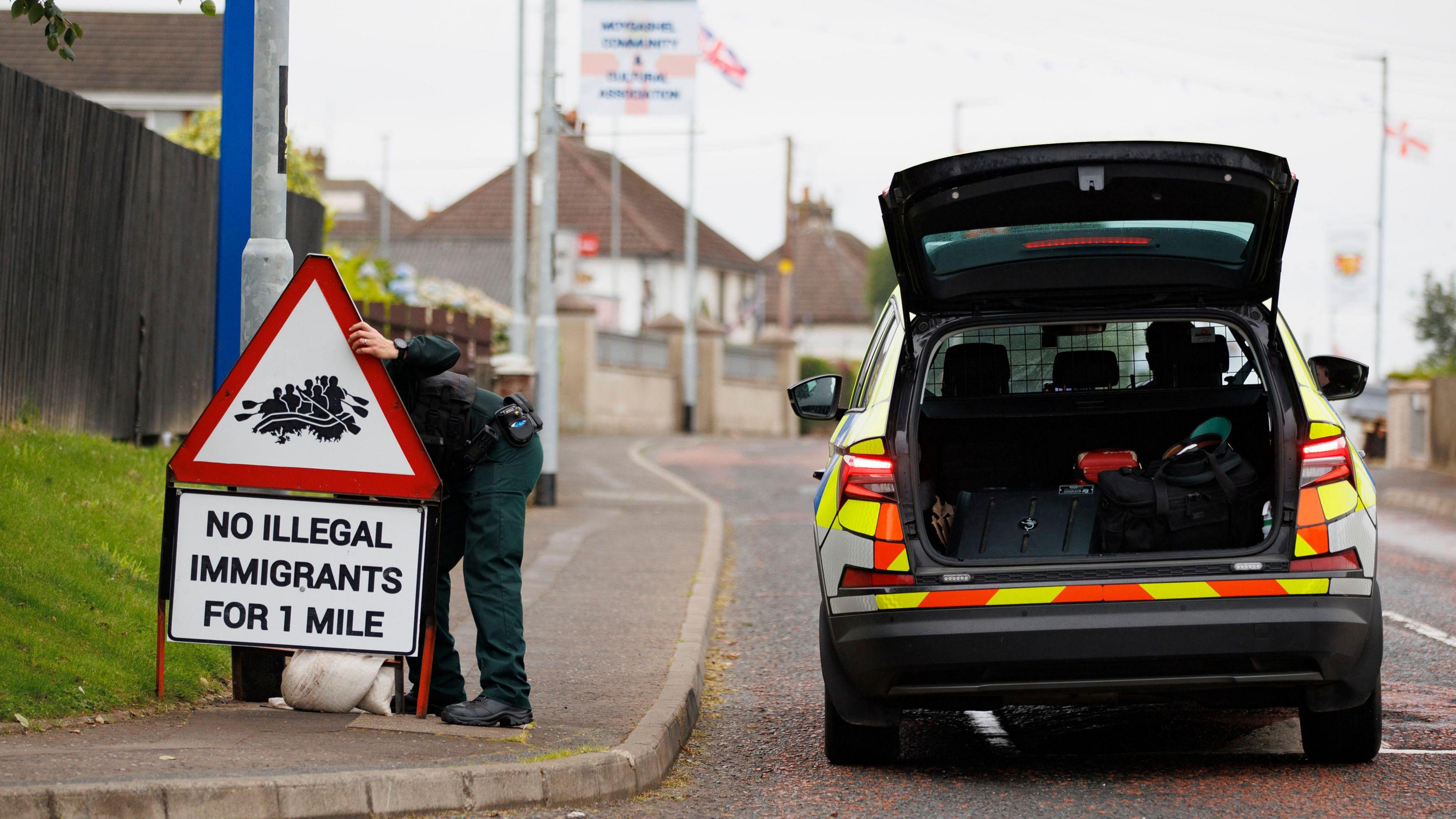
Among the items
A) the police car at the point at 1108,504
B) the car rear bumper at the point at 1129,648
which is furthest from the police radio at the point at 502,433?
the car rear bumper at the point at 1129,648

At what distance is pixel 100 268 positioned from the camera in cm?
1000

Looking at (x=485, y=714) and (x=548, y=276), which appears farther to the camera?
(x=548, y=276)

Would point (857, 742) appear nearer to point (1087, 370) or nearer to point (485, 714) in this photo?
point (485, 714)

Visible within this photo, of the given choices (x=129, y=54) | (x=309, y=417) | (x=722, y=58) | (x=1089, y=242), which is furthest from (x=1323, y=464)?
(x=129, y=54)

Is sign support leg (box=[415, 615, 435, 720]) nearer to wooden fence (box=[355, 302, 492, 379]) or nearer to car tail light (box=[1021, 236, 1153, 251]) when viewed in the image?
car tail light (box=[1021, 236, 1153, 251])

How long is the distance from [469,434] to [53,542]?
250 centimetres

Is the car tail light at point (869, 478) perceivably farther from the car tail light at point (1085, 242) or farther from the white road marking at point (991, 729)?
the white road marking at point (991, 729)

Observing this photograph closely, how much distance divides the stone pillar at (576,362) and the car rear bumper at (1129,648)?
101 ft

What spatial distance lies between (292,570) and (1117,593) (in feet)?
9.36

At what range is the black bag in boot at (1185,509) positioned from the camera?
5.75 m

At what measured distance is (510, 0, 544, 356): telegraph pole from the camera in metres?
21.6

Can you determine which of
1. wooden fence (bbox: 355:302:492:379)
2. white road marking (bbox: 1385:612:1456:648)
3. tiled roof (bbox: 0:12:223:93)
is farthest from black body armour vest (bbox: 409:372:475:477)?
tiled roof (bbox: 0:12:223:93)

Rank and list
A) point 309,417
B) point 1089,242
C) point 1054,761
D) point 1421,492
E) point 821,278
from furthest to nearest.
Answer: point 821,278
point 1421,492
point 1054,761
point 309,417
point 1089,242

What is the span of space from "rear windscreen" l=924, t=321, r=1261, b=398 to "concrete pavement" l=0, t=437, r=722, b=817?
172 cm
